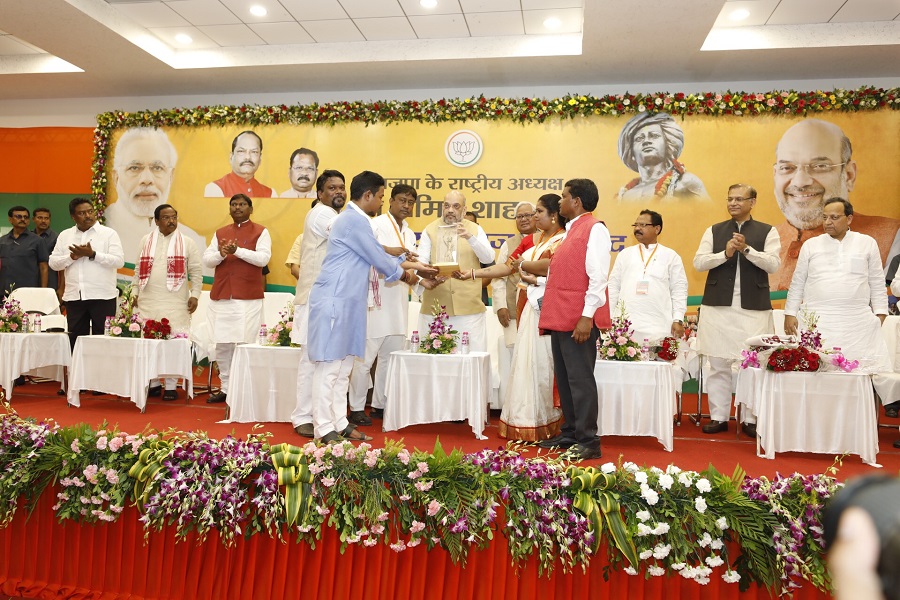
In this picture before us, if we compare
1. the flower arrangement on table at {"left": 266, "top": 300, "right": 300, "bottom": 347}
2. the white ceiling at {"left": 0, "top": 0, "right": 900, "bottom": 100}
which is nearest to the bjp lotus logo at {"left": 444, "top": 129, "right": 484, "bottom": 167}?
the white ceiling at {"left": 0, "top": 0, "right": 900, "bottom": 100}

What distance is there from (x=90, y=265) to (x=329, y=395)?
3.39 metres

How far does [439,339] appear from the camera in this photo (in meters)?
4.95

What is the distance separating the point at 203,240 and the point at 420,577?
736 centimetres

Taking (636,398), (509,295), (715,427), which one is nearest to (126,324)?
(509,295)

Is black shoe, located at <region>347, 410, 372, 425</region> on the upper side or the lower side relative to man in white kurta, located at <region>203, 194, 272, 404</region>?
lower

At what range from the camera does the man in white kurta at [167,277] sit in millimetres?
6328

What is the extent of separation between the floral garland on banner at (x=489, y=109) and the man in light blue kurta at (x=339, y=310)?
4.46 metres

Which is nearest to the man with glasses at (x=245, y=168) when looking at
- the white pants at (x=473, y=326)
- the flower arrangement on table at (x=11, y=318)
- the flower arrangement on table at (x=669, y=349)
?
the flower arrangement on table at (x=11, y=318)

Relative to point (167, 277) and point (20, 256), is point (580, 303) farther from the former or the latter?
point (20, 256)

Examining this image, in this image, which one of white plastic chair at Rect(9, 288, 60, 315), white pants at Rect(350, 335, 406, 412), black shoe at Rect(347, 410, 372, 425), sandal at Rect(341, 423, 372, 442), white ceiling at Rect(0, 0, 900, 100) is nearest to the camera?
sandal at Rect(341, 423, 372, 442)

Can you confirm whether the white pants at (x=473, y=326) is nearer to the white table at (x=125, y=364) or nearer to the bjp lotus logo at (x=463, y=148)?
the white table at (x=125, y=364)

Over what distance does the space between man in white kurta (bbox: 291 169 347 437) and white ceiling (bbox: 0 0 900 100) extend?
119 inches

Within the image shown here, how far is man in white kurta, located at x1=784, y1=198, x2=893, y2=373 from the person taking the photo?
474 cm

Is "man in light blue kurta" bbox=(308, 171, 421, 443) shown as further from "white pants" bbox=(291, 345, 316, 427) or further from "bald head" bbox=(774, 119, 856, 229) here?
"bald head" bbox=(774, 119, 856, 229)
